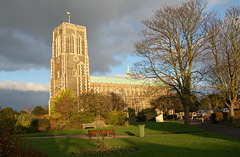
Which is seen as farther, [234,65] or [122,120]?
[122,120]

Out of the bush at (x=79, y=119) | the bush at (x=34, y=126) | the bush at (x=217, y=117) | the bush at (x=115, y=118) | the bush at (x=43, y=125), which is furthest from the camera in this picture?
the bush at (x=115, y=118)

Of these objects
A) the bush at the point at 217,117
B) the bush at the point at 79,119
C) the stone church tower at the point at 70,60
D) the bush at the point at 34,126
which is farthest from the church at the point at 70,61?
the bush at the point at 34,126

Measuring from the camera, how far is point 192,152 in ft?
26.7

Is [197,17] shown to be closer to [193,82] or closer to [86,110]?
→ [193,82]

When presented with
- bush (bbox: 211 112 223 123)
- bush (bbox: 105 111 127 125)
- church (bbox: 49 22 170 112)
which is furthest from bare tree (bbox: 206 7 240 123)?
church (bbox: 49 22 170 112)

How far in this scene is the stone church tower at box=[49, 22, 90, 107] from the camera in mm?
55459

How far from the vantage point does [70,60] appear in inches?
2248

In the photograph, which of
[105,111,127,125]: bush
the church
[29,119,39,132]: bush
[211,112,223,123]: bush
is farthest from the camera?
the church

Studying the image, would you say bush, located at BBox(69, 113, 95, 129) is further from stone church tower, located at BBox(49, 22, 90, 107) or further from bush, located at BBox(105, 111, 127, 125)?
stone church tower, located at BBox(49, 22, 90, 107)

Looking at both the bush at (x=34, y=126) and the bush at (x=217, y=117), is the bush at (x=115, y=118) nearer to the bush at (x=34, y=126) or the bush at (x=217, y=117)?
the bush at (x=34, y=126)

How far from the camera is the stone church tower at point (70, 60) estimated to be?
5546 centimetres

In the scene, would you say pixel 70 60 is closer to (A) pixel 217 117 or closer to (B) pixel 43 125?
(B) pixel 43 125

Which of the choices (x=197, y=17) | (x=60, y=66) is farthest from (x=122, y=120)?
(x=60, y=66)

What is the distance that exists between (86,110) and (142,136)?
543 inches
